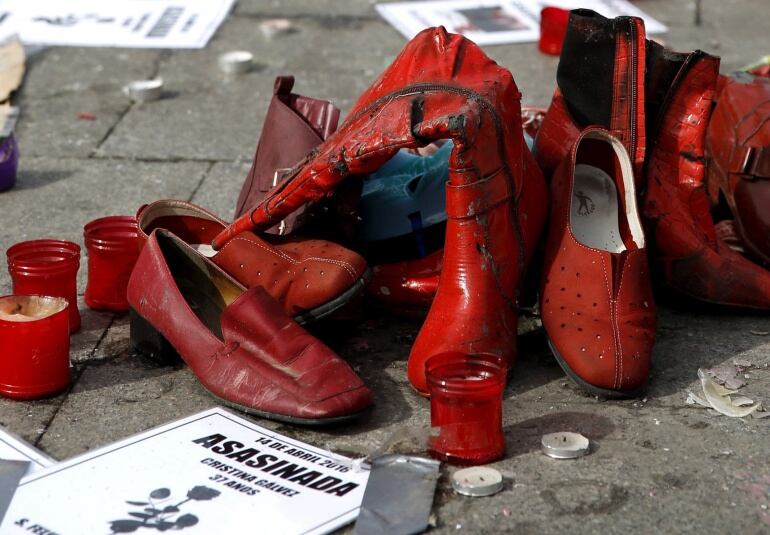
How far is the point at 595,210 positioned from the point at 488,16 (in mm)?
2771

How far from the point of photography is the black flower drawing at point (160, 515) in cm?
179

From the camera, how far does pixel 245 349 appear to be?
221 centimetres

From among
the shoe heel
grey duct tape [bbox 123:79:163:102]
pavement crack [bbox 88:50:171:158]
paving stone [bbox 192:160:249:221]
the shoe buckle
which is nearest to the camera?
the shoe heel

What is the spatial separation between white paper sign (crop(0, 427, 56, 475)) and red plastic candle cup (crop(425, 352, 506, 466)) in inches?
28.1

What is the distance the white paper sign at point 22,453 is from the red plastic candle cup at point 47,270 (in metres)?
0.49

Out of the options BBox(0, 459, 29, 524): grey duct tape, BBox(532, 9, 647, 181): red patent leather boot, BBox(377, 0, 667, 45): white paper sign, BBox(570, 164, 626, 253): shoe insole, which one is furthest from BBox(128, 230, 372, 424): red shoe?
BBox(377, 0, 667, 45): white paper sign

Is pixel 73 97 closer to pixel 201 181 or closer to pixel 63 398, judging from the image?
pixel 201 181

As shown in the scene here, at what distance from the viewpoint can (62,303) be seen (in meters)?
2.30

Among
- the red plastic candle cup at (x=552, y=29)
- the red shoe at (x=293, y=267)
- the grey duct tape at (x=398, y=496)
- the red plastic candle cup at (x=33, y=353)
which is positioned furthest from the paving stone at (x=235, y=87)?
the grey duct tape at (x=398, y=496)

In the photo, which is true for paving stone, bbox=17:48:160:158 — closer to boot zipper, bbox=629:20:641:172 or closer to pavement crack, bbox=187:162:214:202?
pavement crack, bbox=187:162:214:202

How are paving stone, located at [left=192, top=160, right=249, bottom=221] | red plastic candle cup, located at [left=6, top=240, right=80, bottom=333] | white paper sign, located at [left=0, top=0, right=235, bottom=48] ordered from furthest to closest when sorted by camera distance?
white paper sign, located at [left=0, top=0, right=235, bottom=48] < paving stone, located at [left=192, top=160, right=249, bottom=221] < red plastic candle cup, located at [left=6, top=240, right=80, bottom=333]

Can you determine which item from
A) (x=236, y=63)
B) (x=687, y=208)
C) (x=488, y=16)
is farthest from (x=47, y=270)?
(x=488, y=16)

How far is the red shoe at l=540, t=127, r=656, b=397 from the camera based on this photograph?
2.22 metres

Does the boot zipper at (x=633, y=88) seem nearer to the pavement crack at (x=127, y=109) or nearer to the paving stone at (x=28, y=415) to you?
the paving stone at (x=28, y=415)
